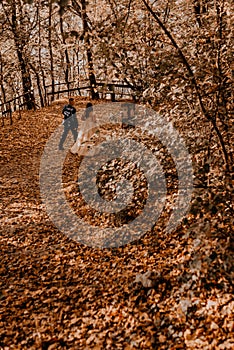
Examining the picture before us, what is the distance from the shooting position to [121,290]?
517cm

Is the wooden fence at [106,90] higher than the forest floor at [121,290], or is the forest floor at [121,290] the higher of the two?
the wooden fence at [106,90]

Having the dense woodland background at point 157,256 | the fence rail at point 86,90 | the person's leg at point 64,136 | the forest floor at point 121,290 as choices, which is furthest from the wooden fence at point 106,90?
the forest floor at point 121,290

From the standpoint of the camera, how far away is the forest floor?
4.01 m

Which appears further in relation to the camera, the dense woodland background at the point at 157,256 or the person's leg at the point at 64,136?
the person's leg at the point at 64,136

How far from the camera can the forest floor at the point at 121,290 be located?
4008mm

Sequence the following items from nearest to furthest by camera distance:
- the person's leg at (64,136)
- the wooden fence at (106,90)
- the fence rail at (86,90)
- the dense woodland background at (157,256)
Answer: the dense woodland background at (157,256)
the wooden fence at (106,90)
the fence rail at (86,90)
the person's leg at (64,136)

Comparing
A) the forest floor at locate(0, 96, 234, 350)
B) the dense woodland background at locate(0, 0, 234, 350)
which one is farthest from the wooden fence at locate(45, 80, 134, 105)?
the forest floor at locate(0, 96, 234, 350)

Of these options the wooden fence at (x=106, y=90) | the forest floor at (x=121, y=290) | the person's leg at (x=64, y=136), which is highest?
the wooden fence at (x=106, y=90)

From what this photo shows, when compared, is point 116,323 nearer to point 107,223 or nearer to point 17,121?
point 107,223

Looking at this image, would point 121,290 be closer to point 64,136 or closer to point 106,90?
point 106,90

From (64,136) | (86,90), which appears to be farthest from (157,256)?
(86,90)

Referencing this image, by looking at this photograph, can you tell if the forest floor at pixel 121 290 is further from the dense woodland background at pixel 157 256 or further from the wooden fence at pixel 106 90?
the wooden fence at pixel 106 90

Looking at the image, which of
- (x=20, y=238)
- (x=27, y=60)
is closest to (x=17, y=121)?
(x=27, y=60)

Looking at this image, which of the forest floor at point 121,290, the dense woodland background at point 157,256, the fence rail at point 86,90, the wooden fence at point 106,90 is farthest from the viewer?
the fence rail at point 86,90
